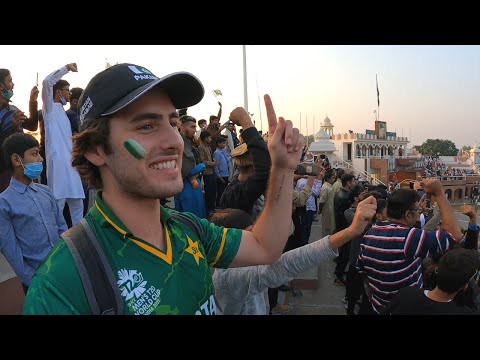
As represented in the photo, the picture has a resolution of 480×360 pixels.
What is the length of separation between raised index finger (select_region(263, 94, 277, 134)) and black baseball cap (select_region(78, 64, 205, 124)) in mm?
357

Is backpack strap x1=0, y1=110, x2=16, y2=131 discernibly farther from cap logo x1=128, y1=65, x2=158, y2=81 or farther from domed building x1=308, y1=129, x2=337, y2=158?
domed building x1=308, y1=129, x2=337, y2=158

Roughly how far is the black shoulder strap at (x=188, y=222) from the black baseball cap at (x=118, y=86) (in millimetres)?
511

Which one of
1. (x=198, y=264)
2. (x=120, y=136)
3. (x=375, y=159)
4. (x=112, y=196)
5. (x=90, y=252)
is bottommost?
(x=375, y=159)

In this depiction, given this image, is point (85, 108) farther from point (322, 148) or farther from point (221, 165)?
point (322, 148)

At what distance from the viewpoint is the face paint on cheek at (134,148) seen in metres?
1.23

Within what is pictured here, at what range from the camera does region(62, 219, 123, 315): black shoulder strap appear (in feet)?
3.34

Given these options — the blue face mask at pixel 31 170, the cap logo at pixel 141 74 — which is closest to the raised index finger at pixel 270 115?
the cap logo at pixel 141 74

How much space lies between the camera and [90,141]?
50.4 inches

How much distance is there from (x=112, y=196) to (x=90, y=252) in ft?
0.90

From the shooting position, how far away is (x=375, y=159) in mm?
54906

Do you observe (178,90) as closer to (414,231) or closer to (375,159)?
(414,231)

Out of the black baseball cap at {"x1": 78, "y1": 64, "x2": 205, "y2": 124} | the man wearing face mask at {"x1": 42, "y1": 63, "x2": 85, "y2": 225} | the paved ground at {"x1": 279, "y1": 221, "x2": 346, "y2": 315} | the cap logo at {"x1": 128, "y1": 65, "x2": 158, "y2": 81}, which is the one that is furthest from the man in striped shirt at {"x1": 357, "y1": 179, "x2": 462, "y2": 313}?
the man wearing face mask at {"x1": 42, "y1": 63, "x2": 85, "y2": 225}

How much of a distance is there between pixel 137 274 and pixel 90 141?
49 cm
